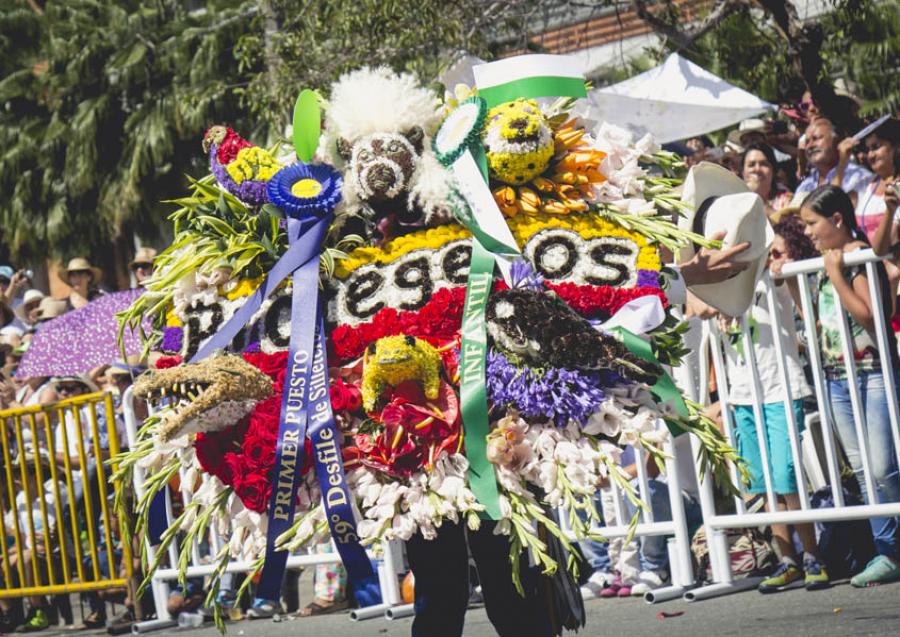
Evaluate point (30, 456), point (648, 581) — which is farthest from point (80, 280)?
point (648, 581)

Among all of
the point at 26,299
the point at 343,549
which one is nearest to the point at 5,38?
the point at 26,299

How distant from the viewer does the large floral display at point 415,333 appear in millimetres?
3711

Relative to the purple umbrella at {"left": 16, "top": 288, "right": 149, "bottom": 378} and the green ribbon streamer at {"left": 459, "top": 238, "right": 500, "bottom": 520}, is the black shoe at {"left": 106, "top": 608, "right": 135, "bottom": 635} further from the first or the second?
the green ribbon streamer at {"left": 459, "top": 238, "right": 500, "bottom": 520}

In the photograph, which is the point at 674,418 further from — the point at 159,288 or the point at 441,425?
the point at 159,288

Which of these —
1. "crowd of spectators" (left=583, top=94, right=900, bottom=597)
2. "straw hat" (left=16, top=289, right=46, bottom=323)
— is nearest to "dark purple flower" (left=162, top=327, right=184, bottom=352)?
"crowd of spectators" (left=583, top=94, right=900, bottom=597)

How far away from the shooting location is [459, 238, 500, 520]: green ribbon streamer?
370 cm

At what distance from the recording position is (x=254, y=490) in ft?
12.5

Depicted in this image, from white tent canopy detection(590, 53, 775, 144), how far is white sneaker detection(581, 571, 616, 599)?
11.0 feet

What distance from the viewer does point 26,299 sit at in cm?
1219

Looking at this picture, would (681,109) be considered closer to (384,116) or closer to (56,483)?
(56,483)

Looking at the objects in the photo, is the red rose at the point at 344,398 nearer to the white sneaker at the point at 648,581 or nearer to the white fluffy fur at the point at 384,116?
the white fluffy fur at the point at 384,116

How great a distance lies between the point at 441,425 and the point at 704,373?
10.1 ft

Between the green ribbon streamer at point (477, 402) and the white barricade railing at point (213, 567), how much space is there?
311 centimetres

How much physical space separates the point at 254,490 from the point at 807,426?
127 inches
